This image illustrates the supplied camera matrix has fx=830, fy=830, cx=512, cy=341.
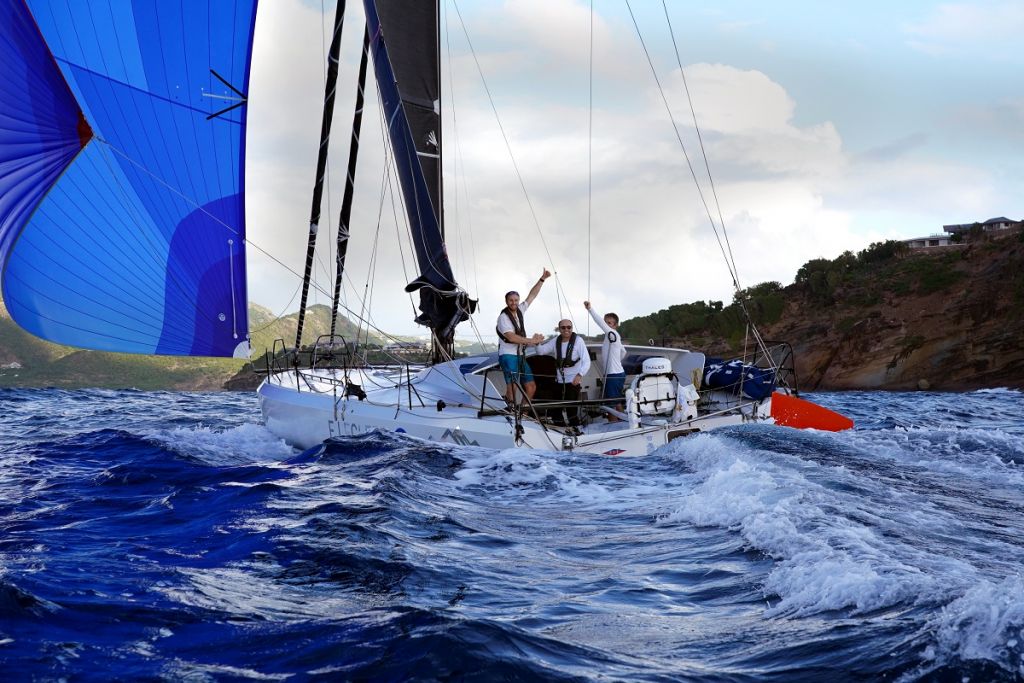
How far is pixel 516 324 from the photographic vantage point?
1061 cm

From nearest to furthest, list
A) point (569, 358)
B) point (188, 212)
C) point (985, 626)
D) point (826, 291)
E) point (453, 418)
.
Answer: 1. point (985, 626)
2. point (453, 418)
3. point (569, 358)
4. point (188, 212)
5. point (826, 291)

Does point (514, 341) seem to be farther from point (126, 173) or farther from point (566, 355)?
point (126, 173)

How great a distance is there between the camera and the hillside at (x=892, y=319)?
37.5m

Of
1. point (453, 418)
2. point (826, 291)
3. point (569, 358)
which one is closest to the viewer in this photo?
point (453, 418)

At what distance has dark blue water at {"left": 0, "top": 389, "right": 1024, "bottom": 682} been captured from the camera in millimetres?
3443

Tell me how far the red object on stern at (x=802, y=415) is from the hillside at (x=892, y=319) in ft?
91.3

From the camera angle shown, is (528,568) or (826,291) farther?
(826,291)

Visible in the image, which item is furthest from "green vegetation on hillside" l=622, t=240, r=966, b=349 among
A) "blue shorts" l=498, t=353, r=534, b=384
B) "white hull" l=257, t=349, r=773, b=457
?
"blue shorts" l=498, t=353, r=534, b=384

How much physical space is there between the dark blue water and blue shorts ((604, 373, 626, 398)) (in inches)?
66.7

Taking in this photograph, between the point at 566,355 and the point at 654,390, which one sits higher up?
the point at 566,355

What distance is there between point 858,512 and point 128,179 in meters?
11.2

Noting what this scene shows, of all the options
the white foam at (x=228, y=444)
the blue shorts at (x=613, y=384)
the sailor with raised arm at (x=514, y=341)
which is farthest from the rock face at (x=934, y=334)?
the white foam at (x=228, y=444)

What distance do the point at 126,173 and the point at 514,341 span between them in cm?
668

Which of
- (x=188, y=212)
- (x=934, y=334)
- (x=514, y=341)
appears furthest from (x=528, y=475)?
(x=934, y=334)
